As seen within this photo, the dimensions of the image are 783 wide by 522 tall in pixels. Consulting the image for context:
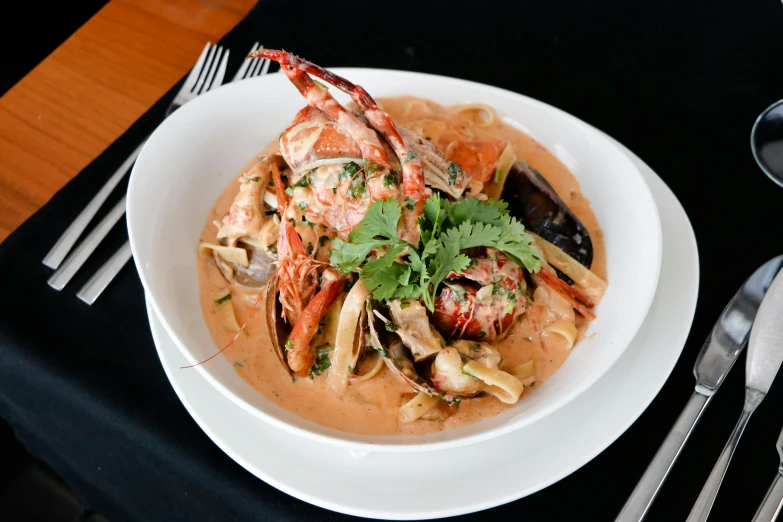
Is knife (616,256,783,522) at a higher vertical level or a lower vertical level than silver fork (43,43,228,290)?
higher

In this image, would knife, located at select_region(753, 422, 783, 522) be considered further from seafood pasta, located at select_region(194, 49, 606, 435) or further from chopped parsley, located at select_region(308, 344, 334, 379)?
chopped parsley, located at select_region(308, 344, 334, 379)

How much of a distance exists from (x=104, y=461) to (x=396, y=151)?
5.39 feet

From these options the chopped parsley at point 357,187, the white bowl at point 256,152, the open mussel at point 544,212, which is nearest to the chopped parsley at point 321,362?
the white bowl at point 256,152

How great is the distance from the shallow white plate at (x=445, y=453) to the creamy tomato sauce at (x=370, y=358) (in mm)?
120

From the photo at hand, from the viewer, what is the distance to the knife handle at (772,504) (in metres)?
2.23

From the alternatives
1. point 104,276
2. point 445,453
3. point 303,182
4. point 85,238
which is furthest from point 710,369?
point 85,238

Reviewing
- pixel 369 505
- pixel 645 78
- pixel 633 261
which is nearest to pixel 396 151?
pixel 633 261

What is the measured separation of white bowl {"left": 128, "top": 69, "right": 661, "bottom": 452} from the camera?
7.72 feet

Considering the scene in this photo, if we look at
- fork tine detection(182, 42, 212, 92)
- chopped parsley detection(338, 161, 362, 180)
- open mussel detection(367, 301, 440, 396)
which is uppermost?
chopped parsley detection(338, 161, 362, 180)

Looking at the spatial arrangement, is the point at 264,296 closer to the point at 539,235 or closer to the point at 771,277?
the point at 539,235

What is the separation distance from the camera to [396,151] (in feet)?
8.05

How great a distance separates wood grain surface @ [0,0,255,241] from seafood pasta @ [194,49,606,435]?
100 cm

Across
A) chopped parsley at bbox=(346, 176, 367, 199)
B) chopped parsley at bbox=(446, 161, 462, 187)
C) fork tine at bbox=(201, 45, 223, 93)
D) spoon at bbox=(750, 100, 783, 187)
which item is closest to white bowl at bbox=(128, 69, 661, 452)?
fork tine at bbox=(201, 45, 223, 93)

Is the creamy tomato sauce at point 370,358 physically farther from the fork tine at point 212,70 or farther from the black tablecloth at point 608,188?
the fork tine at point 212,70
